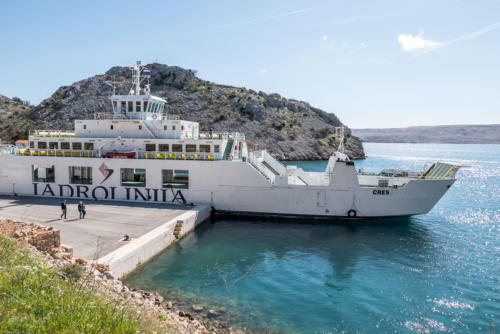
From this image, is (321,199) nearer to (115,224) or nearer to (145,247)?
(145,247)

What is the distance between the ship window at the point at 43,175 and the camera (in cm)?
2233

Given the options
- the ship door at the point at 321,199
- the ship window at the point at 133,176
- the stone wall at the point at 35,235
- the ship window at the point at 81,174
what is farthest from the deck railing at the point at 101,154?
the stone wall at the point at 35,235

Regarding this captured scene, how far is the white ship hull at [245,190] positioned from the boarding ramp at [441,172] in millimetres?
444

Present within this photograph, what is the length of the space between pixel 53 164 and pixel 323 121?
87.5 m

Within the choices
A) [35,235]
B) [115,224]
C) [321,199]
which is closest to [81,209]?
[115,224]

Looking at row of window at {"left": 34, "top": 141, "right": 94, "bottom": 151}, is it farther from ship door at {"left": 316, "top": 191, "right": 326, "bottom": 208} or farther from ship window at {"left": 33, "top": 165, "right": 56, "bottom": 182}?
ship door at {"left": 316, "top": 191, "right": 326, "bottom": 208}

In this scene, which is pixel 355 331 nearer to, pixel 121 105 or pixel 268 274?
pixel 268 274

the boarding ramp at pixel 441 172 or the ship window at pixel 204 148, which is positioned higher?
the ship window at pixel 204 148

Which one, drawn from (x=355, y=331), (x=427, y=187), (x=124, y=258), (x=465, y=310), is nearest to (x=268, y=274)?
(x=355, y=331)

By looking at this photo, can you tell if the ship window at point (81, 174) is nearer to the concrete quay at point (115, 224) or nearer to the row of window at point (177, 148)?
the concrete quay at point (115, 224)

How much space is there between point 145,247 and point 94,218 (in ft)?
17.7

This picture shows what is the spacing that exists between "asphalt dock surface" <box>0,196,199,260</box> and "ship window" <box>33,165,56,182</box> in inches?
72.1

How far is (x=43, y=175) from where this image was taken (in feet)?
79.0

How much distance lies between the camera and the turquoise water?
31.8 feet
